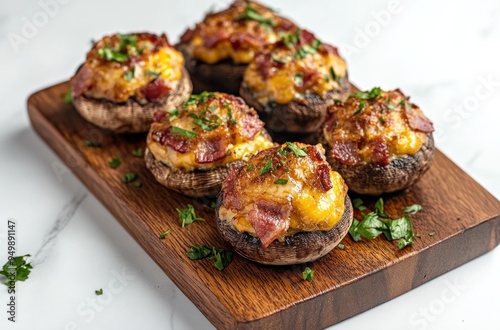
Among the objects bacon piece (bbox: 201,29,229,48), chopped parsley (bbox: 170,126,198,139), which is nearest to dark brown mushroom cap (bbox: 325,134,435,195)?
chopped parsley (bbox: 170,126,198,139)

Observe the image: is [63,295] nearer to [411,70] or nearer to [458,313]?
[458,313]

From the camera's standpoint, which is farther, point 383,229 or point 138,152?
point 138,152

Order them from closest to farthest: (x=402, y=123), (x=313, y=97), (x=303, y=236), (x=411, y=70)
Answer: (x=303, y=236), (x=402, y=123), (x=313, y=97), (x=411, y=70)

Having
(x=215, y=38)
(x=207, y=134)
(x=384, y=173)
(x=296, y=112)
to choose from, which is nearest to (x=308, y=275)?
(x=384, y=173)

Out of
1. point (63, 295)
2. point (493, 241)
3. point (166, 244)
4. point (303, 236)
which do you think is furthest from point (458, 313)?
point (63, 295)

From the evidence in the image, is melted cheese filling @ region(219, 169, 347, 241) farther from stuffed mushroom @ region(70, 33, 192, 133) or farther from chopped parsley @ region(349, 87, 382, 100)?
stuffed mushroom @ region(70, 33, 192, 133)

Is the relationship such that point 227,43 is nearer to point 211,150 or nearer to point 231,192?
point 211,150
